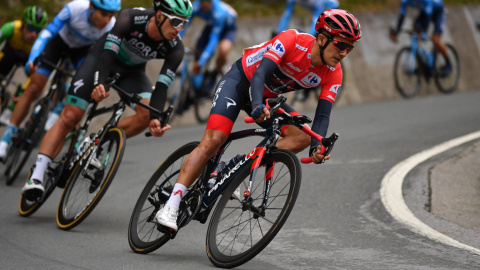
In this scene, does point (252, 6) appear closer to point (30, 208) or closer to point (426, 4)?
point (426, 4)

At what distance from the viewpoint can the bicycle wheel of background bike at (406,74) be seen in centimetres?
1324

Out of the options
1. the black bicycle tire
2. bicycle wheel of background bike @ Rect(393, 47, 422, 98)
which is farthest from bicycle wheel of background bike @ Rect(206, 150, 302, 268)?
bicycle wheel of background bike @ Rect(393, 47, 422, 98)

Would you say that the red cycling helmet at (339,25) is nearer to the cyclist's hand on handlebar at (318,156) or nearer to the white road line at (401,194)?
the cyclist's hand on handlebar at (318,156)

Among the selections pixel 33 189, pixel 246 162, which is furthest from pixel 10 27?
pixel 246 162

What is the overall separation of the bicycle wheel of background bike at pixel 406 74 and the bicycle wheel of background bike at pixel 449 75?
0.51 meters

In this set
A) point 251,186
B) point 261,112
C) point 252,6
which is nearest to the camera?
point 261,112

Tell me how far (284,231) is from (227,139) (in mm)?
1125

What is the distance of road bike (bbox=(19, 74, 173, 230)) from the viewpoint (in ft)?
16.7

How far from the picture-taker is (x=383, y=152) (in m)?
8.20

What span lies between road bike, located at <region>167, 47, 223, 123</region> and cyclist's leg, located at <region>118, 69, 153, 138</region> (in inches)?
197

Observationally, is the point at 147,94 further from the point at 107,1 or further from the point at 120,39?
the point at 107,1

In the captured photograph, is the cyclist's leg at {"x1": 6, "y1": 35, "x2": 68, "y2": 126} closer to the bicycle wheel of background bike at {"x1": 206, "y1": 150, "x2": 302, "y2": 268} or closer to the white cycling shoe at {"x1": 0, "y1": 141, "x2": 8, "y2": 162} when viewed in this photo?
the white cycling shoe at {"x1": 0, "y1": 141, "x2": 8, "y2": 162}

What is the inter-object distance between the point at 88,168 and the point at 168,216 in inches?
53.0

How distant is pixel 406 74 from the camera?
13648mm
